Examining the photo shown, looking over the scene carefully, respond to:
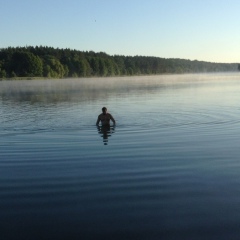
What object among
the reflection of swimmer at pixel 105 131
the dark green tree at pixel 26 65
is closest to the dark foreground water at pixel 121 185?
the reflection of swimmer at pixel 105 131

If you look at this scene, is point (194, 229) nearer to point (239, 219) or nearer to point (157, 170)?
point (239, 219)

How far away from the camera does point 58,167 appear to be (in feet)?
37.9

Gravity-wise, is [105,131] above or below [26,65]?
below

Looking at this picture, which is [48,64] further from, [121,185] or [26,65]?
[121,185]

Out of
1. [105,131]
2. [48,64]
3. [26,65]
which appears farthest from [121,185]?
[48,64]

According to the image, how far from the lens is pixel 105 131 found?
1852 centimetres

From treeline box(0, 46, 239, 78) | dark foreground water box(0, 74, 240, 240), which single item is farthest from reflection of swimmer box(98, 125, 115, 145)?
treeline box(0, 46, 239, 78)

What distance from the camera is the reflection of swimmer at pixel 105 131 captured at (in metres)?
16.6

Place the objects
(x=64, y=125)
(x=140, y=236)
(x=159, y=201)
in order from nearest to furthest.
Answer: (x=140, y=236)
(x=159, y=201)
(x=64, y=125)

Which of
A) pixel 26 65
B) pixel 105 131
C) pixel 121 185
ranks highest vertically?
pixel 26 65

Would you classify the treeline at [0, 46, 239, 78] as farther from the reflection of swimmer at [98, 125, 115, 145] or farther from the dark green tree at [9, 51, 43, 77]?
the reflection of swimmer at [98, 125, 115, 145]

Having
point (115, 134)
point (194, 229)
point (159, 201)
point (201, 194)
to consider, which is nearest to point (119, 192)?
point (159, 201)

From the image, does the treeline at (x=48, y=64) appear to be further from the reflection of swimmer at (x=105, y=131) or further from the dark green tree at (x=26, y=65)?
the reflection of swimmer at (x=105, y=131)

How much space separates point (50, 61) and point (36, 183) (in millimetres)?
145950
